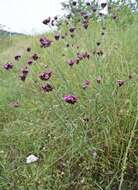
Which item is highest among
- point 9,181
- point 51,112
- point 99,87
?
point 99,87

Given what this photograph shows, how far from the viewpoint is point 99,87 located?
2.23 metres

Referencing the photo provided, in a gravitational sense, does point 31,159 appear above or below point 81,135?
below

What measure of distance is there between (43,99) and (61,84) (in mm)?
134

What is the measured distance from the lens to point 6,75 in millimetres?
3896

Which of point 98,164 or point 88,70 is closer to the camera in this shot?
point 98,164

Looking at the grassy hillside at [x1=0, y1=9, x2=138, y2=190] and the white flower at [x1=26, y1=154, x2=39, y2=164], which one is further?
the white flower at [x1=26, y1=154, x2=39, y2=164]

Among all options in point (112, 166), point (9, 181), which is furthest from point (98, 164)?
point (9, 181)

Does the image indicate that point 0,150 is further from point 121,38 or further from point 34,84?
point 121,38

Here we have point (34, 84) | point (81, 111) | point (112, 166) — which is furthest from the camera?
point (34, 84)

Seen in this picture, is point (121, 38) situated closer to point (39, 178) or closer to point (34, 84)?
point (34, 84)

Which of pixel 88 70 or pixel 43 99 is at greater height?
pixel 88 70

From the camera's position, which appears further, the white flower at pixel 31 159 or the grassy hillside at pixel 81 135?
the white flower at pixel 31 159

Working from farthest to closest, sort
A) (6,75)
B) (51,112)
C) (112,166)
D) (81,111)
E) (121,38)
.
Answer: (6,75) → (121,38) → (51,112) → (81,111) → (112,166)

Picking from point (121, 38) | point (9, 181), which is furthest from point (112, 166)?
point (121, 38)
